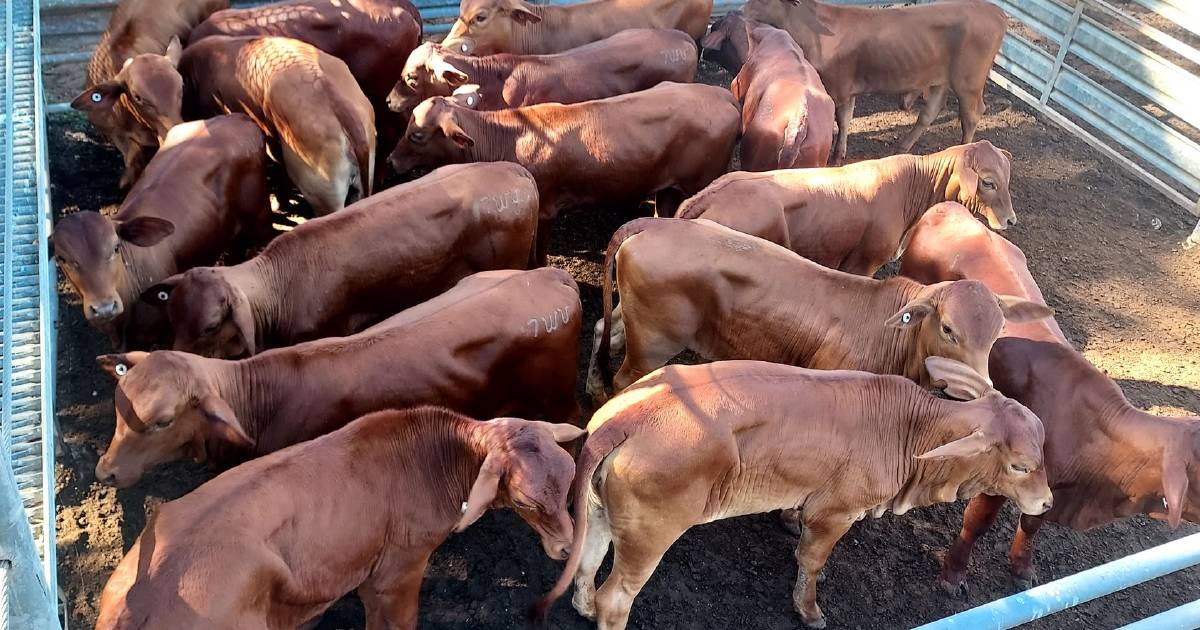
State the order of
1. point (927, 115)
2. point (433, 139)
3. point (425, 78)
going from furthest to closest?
point (927, 115)
point (425, 78)
point (433, 139)

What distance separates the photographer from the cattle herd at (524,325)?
4.58 meters

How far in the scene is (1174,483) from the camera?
5242 mm

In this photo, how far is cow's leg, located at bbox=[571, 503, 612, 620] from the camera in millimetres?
5004

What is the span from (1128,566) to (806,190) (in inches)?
162

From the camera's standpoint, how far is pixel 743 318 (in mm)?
6059

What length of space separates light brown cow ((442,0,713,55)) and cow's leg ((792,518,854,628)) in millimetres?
6063

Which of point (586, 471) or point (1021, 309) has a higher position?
point (586, 471)

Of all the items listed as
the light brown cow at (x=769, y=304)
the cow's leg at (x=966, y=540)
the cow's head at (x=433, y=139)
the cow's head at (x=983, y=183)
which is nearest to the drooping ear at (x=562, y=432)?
the light brown cow at (x=769, y=304)

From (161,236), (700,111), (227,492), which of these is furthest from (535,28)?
(227,492)

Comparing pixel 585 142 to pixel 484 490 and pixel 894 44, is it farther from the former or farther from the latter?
pixel 894 44

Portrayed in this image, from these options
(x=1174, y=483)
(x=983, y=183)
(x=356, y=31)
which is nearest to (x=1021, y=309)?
(x=1174, y=483)

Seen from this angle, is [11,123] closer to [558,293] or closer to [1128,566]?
[558,293]

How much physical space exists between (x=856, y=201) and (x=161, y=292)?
16.8ft

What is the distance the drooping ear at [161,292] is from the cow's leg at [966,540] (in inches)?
206
